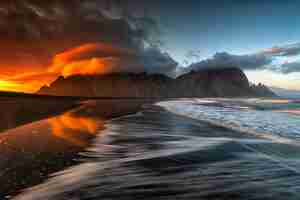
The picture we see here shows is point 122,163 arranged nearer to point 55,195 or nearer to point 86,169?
point 86,169

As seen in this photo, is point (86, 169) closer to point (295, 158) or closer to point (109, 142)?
point (109, 142)

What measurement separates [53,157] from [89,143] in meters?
2.93

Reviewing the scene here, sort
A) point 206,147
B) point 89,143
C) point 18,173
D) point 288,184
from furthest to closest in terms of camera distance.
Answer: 1. point 89,143
2. point 206,147
3. point 18,173
4. point 288,184

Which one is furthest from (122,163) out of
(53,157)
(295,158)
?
(295,158)

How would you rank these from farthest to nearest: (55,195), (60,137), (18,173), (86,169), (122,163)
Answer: (60,137)
(122,163)
(86,169)
(18,173)
(55,195)

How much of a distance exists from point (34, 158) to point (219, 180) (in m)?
5.83

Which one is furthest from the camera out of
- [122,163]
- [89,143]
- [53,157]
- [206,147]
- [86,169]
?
[89,143]

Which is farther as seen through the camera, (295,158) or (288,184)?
(295,158)

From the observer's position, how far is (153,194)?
6000 mm

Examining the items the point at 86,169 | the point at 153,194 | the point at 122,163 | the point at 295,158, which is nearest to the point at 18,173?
the point at 86,169

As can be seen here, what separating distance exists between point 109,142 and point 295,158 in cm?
730

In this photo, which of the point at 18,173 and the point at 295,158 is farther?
the point at 295,158

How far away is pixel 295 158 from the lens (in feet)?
31.4

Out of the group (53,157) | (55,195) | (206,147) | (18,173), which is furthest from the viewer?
(206,147)
